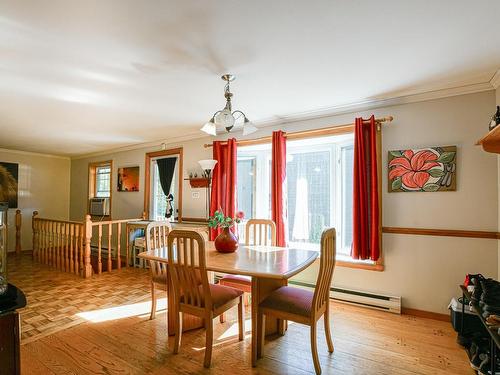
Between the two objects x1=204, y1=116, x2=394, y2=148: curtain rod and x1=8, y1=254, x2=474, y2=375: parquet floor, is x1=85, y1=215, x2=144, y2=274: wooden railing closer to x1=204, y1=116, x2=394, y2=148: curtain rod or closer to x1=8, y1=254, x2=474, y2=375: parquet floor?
x1=8, y1=254, x2=474, y2=375: parquet floor

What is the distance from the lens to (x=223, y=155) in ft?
12.7

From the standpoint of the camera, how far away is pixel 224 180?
3797 mm

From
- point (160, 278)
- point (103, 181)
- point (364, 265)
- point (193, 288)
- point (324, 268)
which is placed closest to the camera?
point (324, 268)

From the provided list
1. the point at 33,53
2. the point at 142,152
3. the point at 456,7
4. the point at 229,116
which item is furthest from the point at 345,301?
the point at 142,152

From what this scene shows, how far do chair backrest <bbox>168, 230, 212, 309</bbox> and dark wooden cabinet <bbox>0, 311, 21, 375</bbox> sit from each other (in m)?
0.94

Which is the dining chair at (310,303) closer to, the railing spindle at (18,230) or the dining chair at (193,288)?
the dining chair at (193,288)

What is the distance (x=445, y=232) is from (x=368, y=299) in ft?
3.37

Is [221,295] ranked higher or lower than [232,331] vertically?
higher

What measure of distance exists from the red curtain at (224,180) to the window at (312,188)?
30 centimetres

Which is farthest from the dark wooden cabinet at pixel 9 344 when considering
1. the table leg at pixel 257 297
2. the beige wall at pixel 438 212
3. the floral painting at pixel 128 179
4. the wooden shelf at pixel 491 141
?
the floral painting at pixel 128 179

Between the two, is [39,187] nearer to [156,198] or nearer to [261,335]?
[156,198]

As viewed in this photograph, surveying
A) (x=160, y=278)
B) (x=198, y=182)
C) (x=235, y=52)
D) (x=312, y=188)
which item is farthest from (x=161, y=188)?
(x=235, y=52)

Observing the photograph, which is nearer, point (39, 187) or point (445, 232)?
point (445, 232)

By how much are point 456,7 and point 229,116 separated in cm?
152
